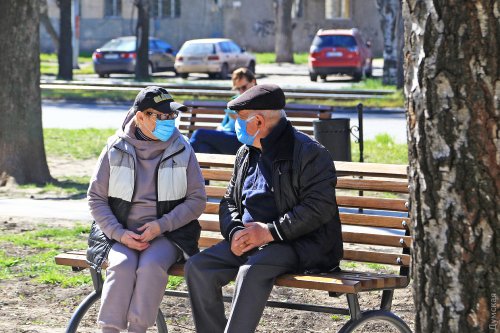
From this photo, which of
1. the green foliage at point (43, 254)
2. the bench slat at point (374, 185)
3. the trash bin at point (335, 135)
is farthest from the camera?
the trash bin at point (335, 135)

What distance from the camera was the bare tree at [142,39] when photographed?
34281 millimetres

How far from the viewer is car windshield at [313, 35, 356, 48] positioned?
1406 inches

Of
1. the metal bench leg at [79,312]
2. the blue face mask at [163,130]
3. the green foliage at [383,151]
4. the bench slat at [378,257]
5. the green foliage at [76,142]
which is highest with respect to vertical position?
the blue face mask at [163,130]

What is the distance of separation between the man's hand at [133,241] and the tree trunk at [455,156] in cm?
221

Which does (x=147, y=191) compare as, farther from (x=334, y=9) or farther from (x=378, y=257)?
(x=334, y=9)

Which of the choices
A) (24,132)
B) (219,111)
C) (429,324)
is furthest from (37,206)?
(429,324)

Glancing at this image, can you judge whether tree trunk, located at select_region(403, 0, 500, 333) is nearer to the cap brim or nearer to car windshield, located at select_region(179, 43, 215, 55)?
the cap brim

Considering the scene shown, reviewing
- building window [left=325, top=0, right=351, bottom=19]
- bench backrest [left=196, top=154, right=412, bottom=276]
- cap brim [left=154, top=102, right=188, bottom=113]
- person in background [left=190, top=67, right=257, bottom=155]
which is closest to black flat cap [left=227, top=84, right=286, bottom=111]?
cap brim [left=154, top=102, right=188, bottom=113]

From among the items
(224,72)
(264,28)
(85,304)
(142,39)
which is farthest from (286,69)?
(85,304)

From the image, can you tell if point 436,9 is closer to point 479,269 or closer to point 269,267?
point 479,269

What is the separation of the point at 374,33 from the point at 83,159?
39.6 metres

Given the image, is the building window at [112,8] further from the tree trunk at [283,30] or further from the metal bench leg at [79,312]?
the metal bench leg at [79,312]

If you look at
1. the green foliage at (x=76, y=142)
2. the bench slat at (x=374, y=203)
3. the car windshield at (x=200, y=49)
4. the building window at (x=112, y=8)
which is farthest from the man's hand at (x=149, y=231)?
the building window at (x=112, y=8)

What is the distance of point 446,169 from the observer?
3.54m
